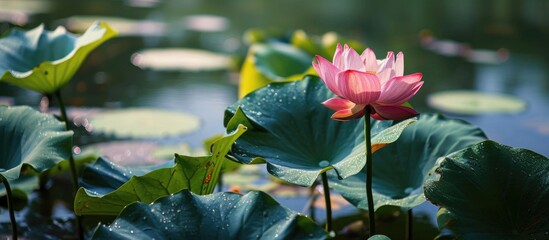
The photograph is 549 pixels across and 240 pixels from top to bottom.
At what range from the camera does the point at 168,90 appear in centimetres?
288

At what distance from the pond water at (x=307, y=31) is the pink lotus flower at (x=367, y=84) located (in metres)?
0.69

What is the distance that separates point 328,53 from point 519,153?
1330 mm

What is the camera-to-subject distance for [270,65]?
6.82ft

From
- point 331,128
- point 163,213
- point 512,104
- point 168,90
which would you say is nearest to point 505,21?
point 512,104

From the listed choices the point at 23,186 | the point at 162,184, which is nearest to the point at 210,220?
the point at 162,184

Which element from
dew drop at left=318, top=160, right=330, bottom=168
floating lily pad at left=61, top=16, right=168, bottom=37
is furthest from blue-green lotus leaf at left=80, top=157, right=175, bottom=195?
floating lily pad at left=61, top=16, right=168, bottom=37

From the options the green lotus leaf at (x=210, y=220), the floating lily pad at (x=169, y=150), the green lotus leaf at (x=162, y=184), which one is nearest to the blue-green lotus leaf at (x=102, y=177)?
the green lotus leaf at (x=162, y=184)

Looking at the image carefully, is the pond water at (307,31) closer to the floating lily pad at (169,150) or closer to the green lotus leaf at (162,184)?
the floating lily pad at (169,150)

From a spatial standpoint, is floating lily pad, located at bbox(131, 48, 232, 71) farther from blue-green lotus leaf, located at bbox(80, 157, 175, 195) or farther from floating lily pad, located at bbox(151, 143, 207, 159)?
blue-green lotus leaf, located at bbox(80, 157, 175, 195)

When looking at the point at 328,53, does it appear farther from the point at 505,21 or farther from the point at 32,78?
the point at 505,21

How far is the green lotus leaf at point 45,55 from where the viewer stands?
1232 mm

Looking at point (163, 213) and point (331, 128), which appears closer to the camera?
point (163, 213)

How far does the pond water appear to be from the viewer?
2.60 m

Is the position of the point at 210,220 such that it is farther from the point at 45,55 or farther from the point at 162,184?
the point at 45,55
